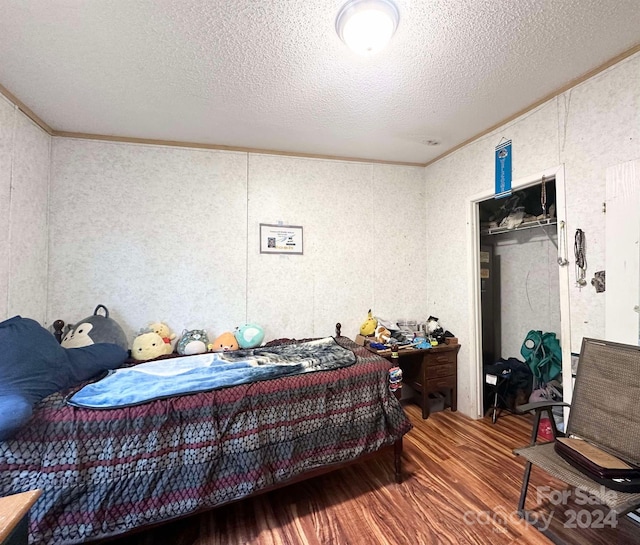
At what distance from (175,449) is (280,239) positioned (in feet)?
6.60

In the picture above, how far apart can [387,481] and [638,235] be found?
2178 millimetres

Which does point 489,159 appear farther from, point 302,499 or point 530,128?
point 302,499

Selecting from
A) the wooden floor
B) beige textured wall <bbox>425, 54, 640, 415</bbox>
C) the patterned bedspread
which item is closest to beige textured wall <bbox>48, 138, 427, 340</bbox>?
beige textured wall <bbox>425, 54, 640, 415</bbox>

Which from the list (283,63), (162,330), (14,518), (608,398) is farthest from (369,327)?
(14,518)

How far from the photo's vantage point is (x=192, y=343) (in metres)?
2.58

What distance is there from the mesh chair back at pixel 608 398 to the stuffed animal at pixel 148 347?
298cm

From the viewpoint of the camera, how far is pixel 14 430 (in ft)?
3.97

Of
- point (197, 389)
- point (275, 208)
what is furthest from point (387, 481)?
point (275, 208)

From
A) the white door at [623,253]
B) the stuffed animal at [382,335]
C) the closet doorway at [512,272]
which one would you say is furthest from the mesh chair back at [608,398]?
the stuffed animal at [382,335]

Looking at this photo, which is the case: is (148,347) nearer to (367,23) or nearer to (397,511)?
(397,511)

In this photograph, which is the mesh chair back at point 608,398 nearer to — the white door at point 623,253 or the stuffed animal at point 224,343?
the white door at point 623,253

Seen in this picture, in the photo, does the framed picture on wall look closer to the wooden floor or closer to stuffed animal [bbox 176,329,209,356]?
stuffed animal [bbox 176,329,209,356]

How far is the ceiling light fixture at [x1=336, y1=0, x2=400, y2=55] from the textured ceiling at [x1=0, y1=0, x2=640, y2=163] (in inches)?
2.1

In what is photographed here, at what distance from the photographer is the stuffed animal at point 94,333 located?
2252mm
